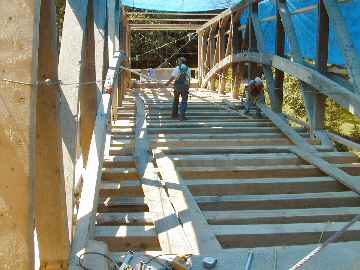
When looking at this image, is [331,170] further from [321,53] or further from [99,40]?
[99,40]

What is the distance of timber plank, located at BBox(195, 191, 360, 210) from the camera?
382 centimetres

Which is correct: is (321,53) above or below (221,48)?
below

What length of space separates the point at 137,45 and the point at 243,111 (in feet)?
58.8

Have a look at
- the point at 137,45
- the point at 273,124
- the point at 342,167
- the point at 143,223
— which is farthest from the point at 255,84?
the point at 137,45

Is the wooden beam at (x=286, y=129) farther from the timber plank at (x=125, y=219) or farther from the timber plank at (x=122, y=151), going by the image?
the timber plank at (x=125, y=219)

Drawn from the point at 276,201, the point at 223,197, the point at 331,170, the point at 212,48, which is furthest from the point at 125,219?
the point at 212,48

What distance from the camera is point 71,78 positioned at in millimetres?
3334

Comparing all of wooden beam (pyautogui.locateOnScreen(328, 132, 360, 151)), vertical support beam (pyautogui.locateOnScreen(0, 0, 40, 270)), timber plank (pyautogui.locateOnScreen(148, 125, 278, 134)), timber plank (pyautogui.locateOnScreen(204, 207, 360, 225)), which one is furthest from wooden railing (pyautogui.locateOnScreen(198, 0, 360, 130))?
vertical support beam (pyautogui.locateOnScreen(0, 0, 40, 270))

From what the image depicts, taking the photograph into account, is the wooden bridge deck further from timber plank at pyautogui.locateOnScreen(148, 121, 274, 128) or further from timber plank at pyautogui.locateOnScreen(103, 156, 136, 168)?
timber plank at pyautogui.locateOnScreen(148, 121, 274, 128)

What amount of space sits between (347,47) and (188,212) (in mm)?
2637

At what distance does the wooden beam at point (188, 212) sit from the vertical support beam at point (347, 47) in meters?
2.01

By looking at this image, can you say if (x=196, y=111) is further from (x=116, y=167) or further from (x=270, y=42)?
(x=116, y=167)

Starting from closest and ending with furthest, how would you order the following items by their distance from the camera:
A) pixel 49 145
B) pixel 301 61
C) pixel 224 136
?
1. pixel 49 145
2. pixel 301 61
3. pixel 224 136

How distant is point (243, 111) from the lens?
808 centimetres
